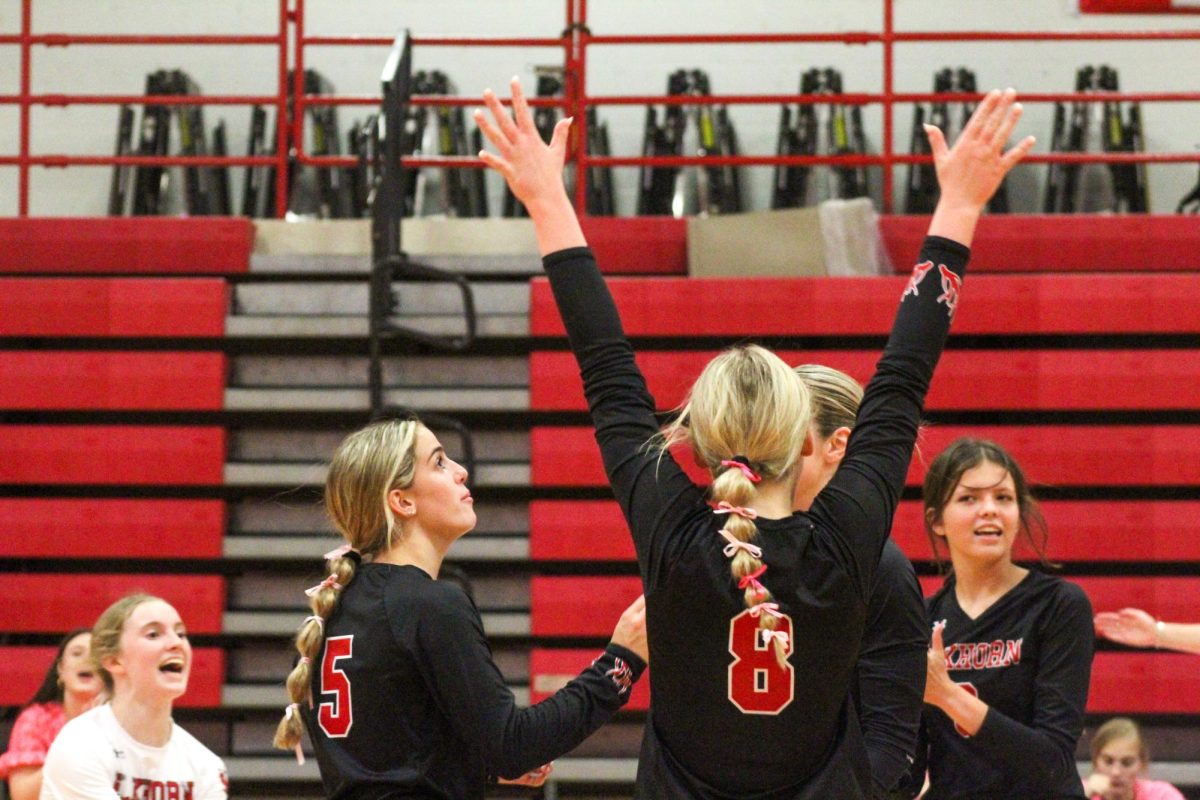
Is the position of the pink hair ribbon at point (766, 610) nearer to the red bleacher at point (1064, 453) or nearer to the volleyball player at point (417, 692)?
the volleyball player at point (417, 692)

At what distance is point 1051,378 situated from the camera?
233 inches

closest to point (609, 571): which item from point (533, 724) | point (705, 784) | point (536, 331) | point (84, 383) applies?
point (536, 331)

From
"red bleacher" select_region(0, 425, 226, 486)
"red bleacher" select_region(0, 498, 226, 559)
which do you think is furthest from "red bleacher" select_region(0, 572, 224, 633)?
"red bleacher" select_region(0, 425, 226, 486)

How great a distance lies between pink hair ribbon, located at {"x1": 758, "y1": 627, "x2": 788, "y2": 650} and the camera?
6.31ft

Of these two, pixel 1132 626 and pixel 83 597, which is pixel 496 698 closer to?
pixel 1132 626

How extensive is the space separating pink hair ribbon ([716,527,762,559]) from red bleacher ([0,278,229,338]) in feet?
15.2

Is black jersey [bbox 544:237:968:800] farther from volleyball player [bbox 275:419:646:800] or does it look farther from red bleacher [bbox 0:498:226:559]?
red bleacher [bbox 0:498:226:559]

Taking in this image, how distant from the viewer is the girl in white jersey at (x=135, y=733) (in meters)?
3.61

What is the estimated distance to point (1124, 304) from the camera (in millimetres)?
5941

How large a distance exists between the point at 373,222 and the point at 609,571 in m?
1.74

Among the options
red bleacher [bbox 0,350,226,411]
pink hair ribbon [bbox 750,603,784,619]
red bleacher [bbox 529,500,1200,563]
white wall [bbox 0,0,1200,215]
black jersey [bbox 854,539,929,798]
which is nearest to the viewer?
pink hair ribbon [bbox 750,603,784,619]

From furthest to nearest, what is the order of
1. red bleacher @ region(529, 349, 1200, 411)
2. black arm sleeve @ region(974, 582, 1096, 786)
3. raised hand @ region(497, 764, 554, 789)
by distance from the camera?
1. red bleacher @ region(529, 349, 1200, 411)
2. black arm sleeve @ region(974, 582, 1096, 786)
3. raised hand @ region(497, 764, 554, 789)

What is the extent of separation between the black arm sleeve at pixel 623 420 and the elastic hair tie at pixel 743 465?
62mm

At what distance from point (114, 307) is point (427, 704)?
430 cm
